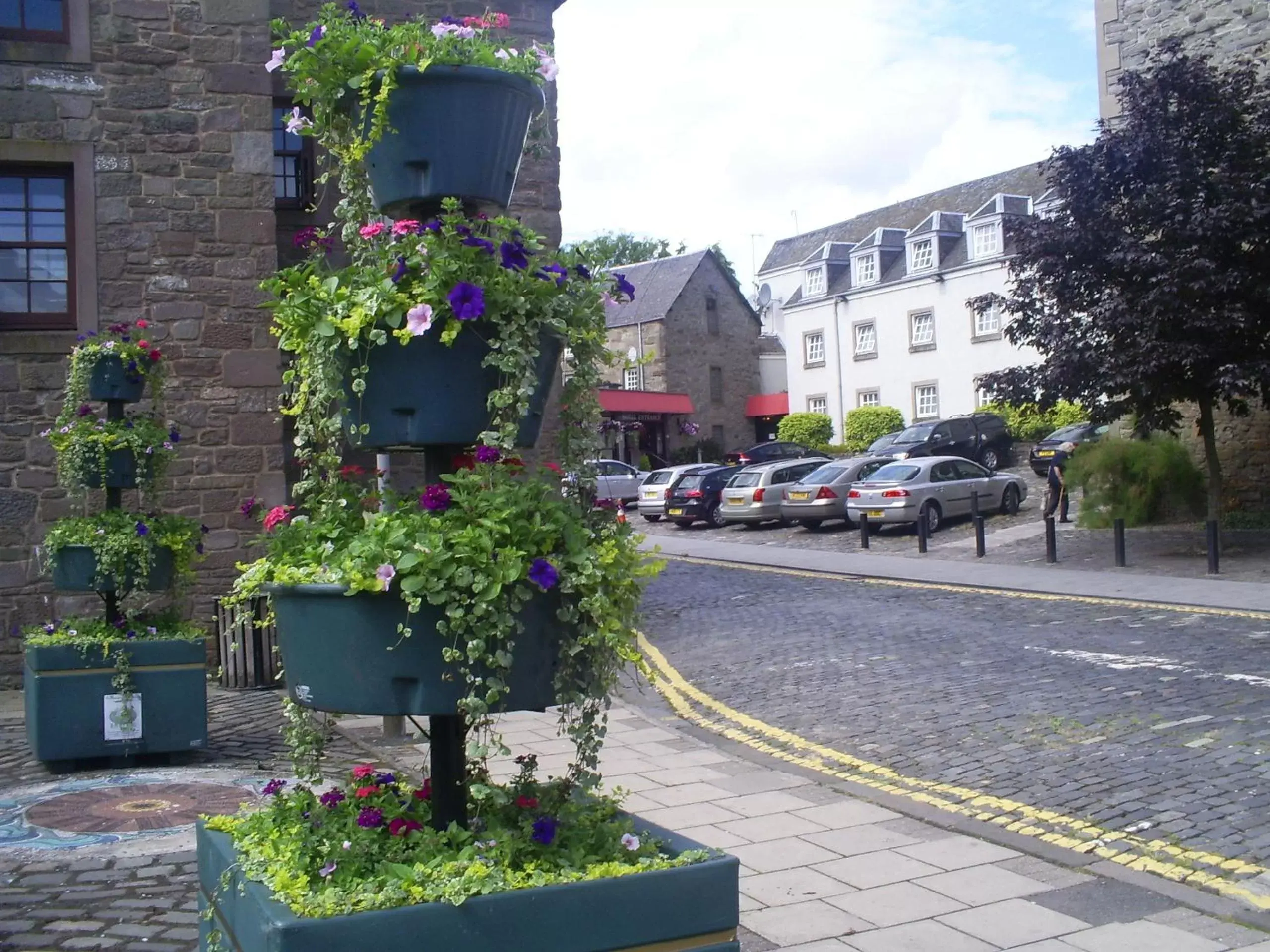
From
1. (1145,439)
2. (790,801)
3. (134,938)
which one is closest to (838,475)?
(1145,439)

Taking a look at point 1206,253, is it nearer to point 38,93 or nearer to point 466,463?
point 38,93

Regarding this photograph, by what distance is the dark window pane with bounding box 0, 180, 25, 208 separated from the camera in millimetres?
11531

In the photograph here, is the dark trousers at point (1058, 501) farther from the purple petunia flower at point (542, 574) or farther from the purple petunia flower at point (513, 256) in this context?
the purple petunia flower at point (542, 574)

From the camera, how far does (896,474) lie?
81.8 feet

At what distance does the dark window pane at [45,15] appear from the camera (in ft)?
37.6

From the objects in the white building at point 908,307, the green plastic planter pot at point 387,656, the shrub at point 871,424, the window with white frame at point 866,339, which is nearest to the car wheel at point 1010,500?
the white building at point 908,307

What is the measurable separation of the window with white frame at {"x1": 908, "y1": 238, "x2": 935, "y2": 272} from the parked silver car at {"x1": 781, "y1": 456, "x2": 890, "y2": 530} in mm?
21040

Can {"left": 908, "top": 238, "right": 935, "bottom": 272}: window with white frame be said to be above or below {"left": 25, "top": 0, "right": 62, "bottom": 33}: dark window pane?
above

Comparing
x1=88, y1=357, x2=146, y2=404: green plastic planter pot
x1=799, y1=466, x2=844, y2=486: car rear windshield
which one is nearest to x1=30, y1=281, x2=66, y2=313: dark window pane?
x1=88, y1=357, x2=146, y2=404: green plastic planter pot

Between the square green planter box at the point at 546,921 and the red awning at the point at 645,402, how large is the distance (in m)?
43.8

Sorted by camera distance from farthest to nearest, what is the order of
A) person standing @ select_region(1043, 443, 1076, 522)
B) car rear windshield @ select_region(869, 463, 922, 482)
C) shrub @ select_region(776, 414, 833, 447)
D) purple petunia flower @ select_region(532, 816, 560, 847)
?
1. shrub @ select_region(776, 414, 833, 447)
2. car rear windshield @ select_region(869, 463, 922, 482)
3. person standing @ select_region(1043, 443, 1076, 522)
4. purple petunia flower @ select_region(532, 816, 560, 847)

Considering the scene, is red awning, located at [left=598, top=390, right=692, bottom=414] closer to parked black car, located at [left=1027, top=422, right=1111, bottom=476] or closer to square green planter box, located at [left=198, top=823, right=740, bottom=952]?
parked black car, located at [left=1027, top=422, right=1111, bottom=476]

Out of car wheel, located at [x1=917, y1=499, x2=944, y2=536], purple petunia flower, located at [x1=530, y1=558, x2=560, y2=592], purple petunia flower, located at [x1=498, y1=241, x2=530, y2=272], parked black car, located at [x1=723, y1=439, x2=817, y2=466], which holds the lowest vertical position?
car wheel, located at [x1=917, y1=499, x2=944, y2=536]

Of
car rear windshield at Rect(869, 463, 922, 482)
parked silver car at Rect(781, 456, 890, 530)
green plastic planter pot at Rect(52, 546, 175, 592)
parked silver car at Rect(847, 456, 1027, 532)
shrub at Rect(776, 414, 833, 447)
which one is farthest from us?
shrub at Rect(776, 414, 833, 447)
